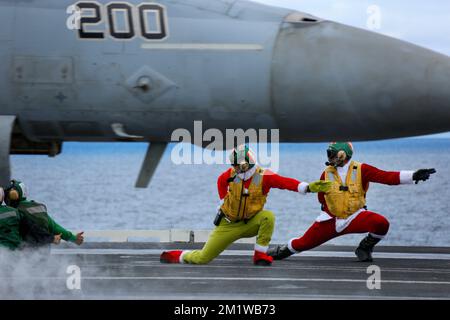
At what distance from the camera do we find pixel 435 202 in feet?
264

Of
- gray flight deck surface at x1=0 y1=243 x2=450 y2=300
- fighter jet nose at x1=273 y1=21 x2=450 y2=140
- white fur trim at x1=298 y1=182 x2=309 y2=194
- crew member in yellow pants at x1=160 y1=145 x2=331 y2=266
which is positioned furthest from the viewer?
crew member in yellow pants at x1=160 y1=145 x2=331 y2=266

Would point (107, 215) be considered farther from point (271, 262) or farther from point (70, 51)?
point (70, 51)

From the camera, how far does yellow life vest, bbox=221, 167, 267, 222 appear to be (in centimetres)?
1552

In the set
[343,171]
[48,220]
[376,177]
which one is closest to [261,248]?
[343,171]

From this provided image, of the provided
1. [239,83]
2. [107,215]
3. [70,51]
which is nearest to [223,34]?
[239,83]

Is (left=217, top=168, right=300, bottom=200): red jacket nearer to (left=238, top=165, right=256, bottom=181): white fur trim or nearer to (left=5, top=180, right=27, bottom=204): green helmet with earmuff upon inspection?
(left=238, top=165, right=256, bottom=181): white fur trim

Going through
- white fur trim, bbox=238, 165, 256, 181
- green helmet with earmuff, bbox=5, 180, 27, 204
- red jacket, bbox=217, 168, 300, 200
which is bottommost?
green helmet with earmuff, bbox=5, 180, 27, 204

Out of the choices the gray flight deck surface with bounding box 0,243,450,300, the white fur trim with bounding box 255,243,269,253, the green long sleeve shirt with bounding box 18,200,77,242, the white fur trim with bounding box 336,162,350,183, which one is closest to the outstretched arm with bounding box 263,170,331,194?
the white fur trim with bounding box 255,243,269,253

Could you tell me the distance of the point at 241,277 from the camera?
47.9 ft

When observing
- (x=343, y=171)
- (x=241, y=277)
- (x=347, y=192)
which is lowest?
(x=241, y=277)

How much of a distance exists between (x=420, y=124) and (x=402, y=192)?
86775 mm

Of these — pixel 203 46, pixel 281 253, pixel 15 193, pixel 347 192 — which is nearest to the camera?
pixel 203 46

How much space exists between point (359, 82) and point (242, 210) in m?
5.85

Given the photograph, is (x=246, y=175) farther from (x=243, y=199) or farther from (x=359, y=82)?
(x=359, y=82)
